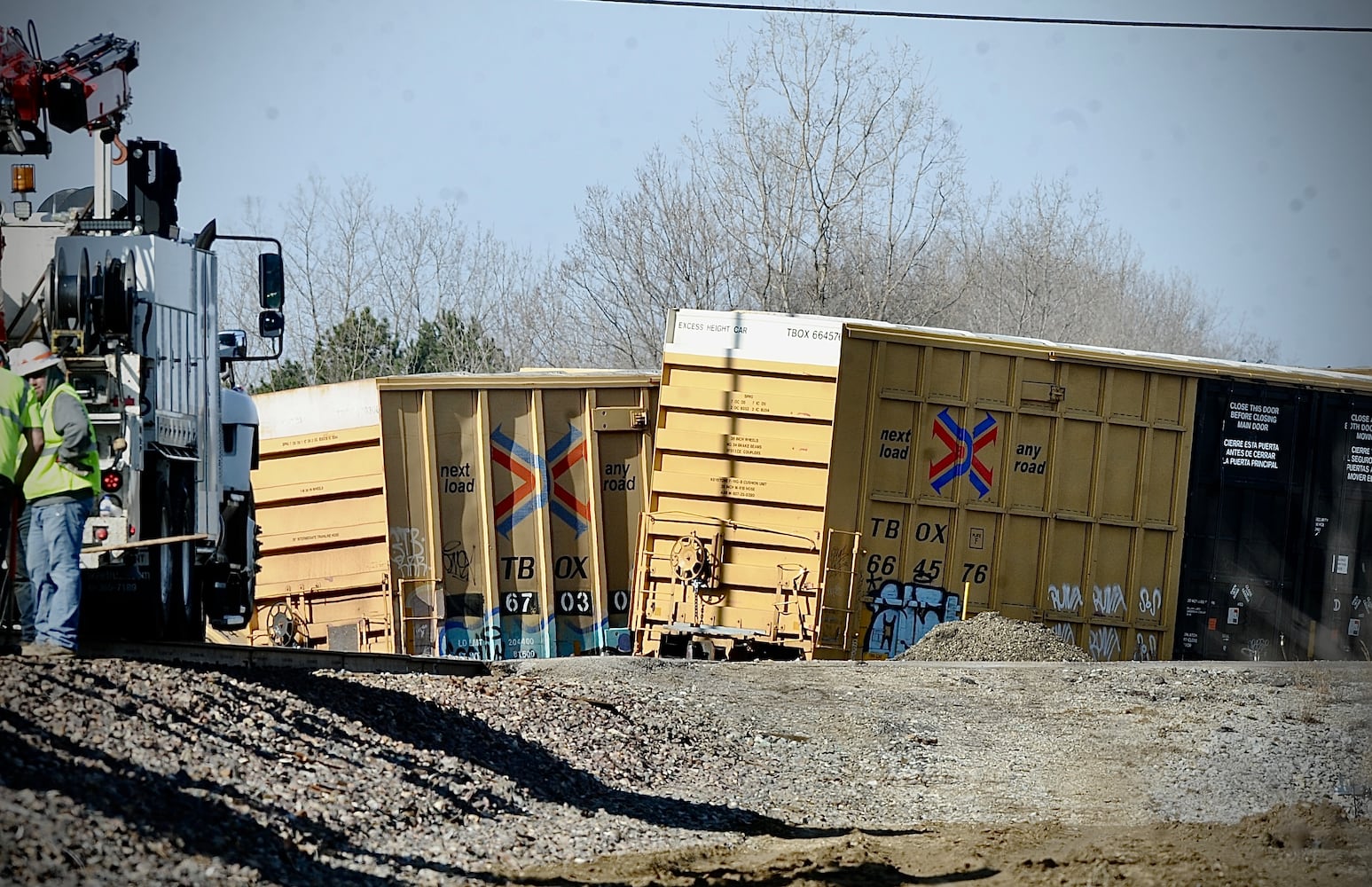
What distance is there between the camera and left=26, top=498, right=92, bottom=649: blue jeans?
7660mm

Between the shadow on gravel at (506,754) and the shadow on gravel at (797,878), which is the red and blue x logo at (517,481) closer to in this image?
the shadow on gravel at (506,754)

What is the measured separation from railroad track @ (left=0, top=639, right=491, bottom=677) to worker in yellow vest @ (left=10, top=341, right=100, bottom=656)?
1.00ft

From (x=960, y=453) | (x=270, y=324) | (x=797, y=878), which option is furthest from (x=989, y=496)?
(x=797, y=878)

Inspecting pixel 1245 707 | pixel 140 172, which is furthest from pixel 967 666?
pixel 140 172

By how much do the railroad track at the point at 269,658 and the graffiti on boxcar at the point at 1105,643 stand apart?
22.5 ft

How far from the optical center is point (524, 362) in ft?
136

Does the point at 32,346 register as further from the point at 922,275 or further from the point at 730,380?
the point at 922,275

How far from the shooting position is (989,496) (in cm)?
1472

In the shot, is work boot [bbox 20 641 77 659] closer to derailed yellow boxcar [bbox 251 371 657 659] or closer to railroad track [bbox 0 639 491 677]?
railroad track [bbox 0 639 491 677]

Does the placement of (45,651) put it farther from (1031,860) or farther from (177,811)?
(1031,860)

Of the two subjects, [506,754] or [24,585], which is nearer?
[24,585]

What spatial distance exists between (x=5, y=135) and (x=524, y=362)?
30916 millimetres

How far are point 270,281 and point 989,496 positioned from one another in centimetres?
748

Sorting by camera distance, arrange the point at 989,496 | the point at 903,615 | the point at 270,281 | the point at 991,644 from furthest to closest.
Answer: the point at 989,496
the point at 903,615
the point at 991,644
the point at 270,281
